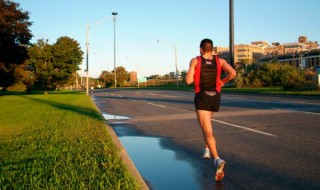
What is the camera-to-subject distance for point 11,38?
1200 inches

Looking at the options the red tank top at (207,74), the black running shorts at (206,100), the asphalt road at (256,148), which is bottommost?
the asphalt road at (256,148)

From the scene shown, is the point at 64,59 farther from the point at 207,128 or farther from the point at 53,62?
the point at 207,128

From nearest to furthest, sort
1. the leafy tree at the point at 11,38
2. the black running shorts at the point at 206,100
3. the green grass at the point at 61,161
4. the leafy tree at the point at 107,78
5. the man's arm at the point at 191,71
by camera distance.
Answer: the green grass at the point at 61,161 < the man's arm at the point at 191,71 < the black running shorts at the point at 206,100 < the leafy tree at the point at 11,38 < the leafy tree at the point at 107,78

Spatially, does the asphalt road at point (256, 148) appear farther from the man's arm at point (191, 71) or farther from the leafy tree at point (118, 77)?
the leafy tree at point (118, 77)

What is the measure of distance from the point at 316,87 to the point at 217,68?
2879 cm

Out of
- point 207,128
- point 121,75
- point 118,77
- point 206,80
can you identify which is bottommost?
point 207,128

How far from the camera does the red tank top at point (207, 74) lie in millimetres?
5211

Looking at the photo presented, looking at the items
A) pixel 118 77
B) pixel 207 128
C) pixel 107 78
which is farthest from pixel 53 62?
pixel 107 78

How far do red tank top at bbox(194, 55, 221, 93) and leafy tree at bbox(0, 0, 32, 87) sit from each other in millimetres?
26654

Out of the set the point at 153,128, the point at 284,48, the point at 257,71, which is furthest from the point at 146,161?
the point at 284,48

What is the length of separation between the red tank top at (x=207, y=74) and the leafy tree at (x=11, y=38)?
1049 inches

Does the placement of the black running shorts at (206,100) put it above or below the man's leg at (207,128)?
above

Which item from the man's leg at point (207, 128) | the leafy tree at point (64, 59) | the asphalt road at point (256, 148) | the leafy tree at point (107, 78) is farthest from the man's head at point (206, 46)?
the leafy tree at point (107, 78)

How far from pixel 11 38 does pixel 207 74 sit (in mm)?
29013
